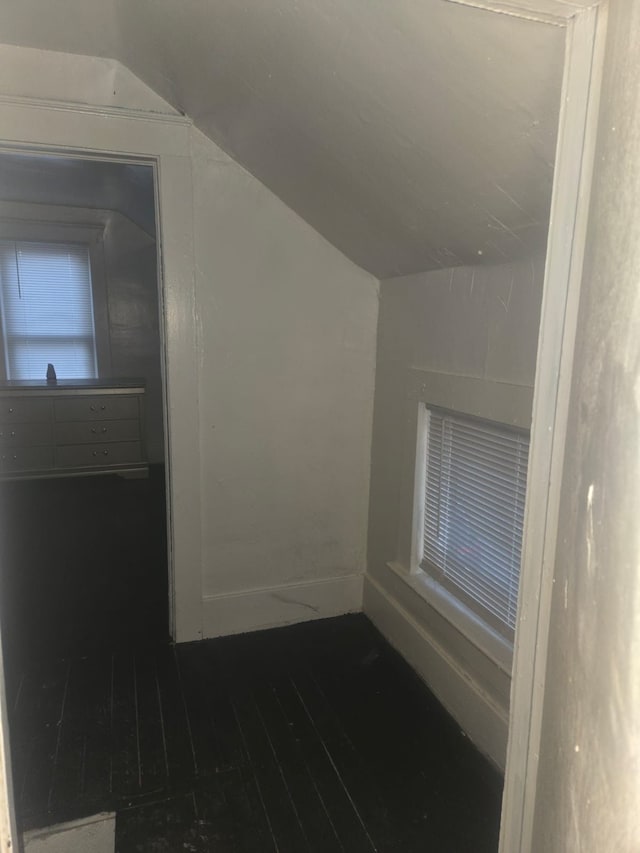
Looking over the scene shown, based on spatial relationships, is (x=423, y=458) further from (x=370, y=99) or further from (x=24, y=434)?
(x=24, y=434)

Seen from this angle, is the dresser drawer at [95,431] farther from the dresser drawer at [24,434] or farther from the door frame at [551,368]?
the door frame at [551,368]

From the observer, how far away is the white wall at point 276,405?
7.06 ft

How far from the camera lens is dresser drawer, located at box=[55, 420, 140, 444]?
438cm

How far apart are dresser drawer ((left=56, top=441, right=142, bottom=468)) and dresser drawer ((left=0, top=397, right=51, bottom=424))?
11.3 inches

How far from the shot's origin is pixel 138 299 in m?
5.04

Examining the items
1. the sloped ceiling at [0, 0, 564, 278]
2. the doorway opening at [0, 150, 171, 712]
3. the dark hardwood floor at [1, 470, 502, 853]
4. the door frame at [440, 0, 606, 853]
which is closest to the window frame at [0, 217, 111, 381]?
the doorway opening at [0, 150, 171, 712]

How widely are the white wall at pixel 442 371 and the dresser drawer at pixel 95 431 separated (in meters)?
2.70

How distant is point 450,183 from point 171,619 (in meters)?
1.98

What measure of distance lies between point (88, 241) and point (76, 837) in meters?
4.51

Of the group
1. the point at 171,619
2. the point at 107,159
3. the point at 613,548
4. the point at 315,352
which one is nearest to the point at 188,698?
the point at 171,619

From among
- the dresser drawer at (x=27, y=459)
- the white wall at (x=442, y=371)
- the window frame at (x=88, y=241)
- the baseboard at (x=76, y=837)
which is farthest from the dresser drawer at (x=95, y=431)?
the baseboard at (x=76, y=837)

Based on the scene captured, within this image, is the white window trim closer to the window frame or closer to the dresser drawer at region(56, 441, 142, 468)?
the dresser drawer at region(56, 441, 142, 468)

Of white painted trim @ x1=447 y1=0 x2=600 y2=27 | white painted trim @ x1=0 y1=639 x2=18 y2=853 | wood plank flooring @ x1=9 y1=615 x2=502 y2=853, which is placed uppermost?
white painted trim @ x1=447 y1=0 x2=600 y2=27

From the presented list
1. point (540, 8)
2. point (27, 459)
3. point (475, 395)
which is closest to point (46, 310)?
point (27, 459)
